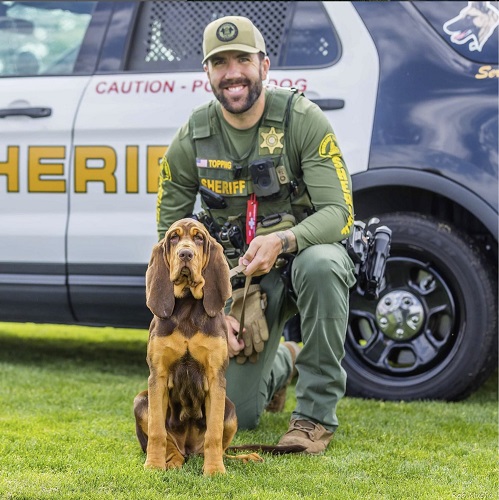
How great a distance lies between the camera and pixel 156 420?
2.97 meters

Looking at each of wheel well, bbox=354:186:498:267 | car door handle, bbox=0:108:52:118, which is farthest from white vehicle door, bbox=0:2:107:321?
wheel well, bbox=354:186:498:267

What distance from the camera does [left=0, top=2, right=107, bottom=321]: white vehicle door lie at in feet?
14.6

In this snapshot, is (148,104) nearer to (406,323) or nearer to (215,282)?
(406,323)

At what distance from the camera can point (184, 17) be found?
452 centimetres

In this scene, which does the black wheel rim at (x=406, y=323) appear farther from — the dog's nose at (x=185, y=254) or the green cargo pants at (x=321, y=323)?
the dog's nose at (x=185, y=254)

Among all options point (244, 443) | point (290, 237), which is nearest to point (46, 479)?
point (244, 443)

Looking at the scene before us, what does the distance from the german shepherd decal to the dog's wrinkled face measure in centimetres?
181

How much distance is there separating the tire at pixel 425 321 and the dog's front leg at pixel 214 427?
1.38 m

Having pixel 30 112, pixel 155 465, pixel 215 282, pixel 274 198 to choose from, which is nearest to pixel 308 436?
pixel 155 465

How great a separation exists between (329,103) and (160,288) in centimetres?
160

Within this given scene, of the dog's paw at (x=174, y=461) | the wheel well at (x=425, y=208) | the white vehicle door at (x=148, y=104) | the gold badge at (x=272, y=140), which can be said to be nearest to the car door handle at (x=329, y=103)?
the white vehicle door at (x=148, y=104)

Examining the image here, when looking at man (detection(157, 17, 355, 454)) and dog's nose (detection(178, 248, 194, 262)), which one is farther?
man (detection(157, 17, 355, 454))

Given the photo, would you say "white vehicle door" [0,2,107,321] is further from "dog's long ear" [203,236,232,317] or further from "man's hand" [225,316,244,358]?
"dog's long ear" [203,236,232,317]

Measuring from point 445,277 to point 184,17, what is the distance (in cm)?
168
